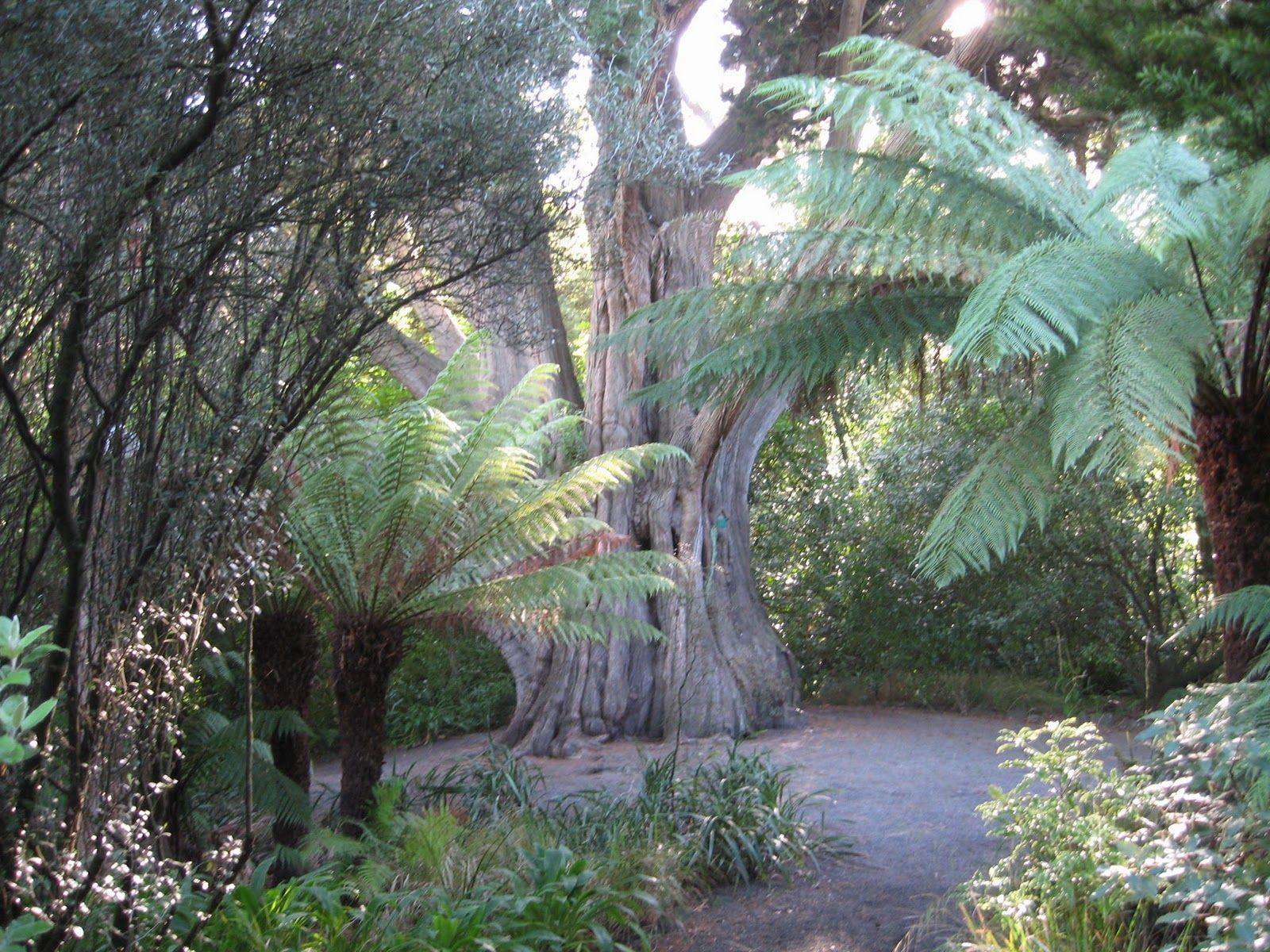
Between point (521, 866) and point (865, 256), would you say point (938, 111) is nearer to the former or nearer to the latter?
point (865, 256)

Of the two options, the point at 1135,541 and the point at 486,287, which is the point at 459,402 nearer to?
the point at 486,287

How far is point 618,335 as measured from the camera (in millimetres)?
5285

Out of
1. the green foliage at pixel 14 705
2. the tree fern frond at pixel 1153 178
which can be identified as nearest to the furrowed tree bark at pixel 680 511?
the tree fern frond at pixel 1153 178

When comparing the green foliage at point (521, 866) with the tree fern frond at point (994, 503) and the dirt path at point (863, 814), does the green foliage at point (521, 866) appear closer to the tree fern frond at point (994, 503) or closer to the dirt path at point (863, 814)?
the dirt path at point (863, 814)

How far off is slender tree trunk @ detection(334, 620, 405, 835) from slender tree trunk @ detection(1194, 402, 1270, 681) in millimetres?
4090

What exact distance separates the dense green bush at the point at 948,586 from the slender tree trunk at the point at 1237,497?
485cm

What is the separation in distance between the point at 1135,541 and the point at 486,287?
795 centimetres

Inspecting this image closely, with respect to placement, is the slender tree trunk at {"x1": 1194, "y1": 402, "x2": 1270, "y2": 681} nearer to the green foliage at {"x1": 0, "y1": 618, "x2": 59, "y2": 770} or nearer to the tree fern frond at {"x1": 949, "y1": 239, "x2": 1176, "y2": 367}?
the tree fern frond at {"x1": 949, "y1": 239, "x2": 1176, "y2": 367}

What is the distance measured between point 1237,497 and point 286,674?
479cm

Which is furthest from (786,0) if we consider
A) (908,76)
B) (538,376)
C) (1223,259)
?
(1223,259)

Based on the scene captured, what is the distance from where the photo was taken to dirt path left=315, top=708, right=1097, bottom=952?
4.33 metres

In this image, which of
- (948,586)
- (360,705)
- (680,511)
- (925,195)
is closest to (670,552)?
(680,511)

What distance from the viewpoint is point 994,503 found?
4379 mm

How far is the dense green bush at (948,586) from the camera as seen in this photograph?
9.91 metres
